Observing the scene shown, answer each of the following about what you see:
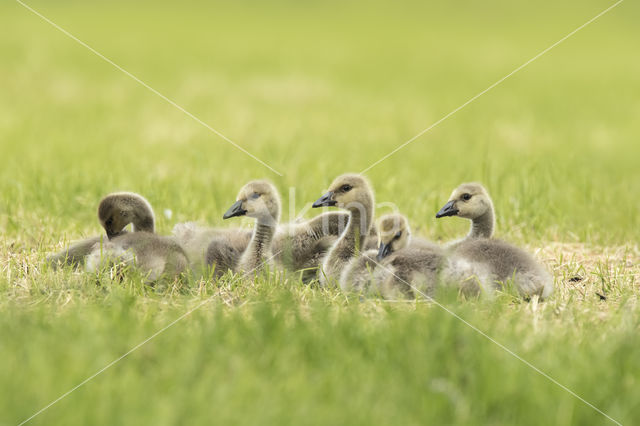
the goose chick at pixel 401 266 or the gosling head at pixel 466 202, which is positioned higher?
the gosling head at pixel 466 202

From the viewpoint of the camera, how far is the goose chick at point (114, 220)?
16.9 ft

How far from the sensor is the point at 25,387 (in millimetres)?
3160

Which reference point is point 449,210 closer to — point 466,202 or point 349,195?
point 466,202

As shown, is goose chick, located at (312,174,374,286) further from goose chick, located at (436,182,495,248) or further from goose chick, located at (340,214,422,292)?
goose chick, located at (436,182,495,248)

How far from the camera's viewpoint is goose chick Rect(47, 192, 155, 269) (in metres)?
5.16

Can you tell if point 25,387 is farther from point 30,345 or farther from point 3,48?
point 3,48

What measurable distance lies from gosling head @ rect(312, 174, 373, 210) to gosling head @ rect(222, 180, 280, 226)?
327 mm

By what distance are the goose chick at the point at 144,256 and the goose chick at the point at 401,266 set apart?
1273mm

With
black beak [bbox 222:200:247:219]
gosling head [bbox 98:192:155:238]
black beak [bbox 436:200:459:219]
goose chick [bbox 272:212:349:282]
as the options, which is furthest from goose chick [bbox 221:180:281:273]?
black beak [bbox 436:200:459:219]

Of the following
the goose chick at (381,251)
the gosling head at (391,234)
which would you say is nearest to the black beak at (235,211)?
the goose chick at (381,251)

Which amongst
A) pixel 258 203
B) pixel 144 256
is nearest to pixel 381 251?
pixel 258 203

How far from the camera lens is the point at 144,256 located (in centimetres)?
488

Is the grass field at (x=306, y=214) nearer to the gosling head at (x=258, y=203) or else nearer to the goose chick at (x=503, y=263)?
the goose chick at (x=503, y=263)

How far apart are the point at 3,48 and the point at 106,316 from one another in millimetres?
16595
